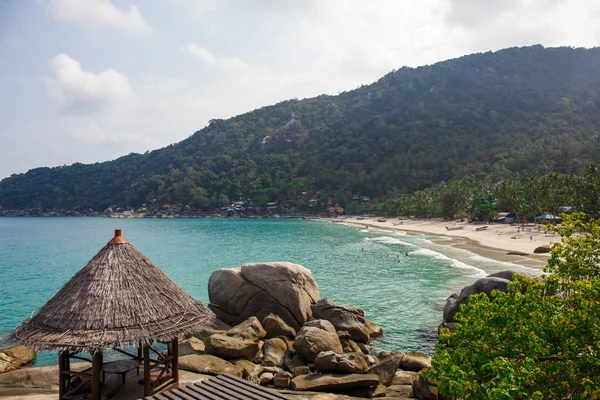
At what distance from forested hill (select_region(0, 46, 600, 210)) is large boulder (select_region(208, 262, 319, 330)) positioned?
86694 mm

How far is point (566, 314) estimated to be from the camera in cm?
517

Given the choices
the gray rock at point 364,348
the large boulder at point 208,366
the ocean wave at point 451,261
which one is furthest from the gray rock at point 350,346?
the ocean wave at point 451,261

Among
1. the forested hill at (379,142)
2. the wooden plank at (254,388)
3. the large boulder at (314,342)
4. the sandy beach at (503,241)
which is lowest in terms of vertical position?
the sandy beach at (503,241)

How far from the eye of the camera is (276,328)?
46.0ft

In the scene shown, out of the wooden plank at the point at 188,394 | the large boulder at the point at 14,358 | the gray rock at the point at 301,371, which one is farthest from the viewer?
the large boulder at the point at 14,358

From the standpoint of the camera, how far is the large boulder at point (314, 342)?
465 inches

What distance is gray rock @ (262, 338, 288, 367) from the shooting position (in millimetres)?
11958

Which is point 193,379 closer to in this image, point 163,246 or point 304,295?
point 304,295

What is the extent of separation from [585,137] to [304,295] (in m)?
114

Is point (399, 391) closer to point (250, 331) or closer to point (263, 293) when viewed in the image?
point (250, 331)

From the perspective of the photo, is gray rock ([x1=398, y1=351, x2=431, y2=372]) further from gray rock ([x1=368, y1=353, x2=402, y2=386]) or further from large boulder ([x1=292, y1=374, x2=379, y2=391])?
large boulder ([x1=292, y1=374, x2=379, y2=391])

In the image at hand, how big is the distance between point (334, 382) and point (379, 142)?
12591 cm

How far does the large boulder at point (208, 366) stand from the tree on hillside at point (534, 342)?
266 inches

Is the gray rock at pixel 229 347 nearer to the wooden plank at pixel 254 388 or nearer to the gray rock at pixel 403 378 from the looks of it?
the gray rock at pixel 403 378
